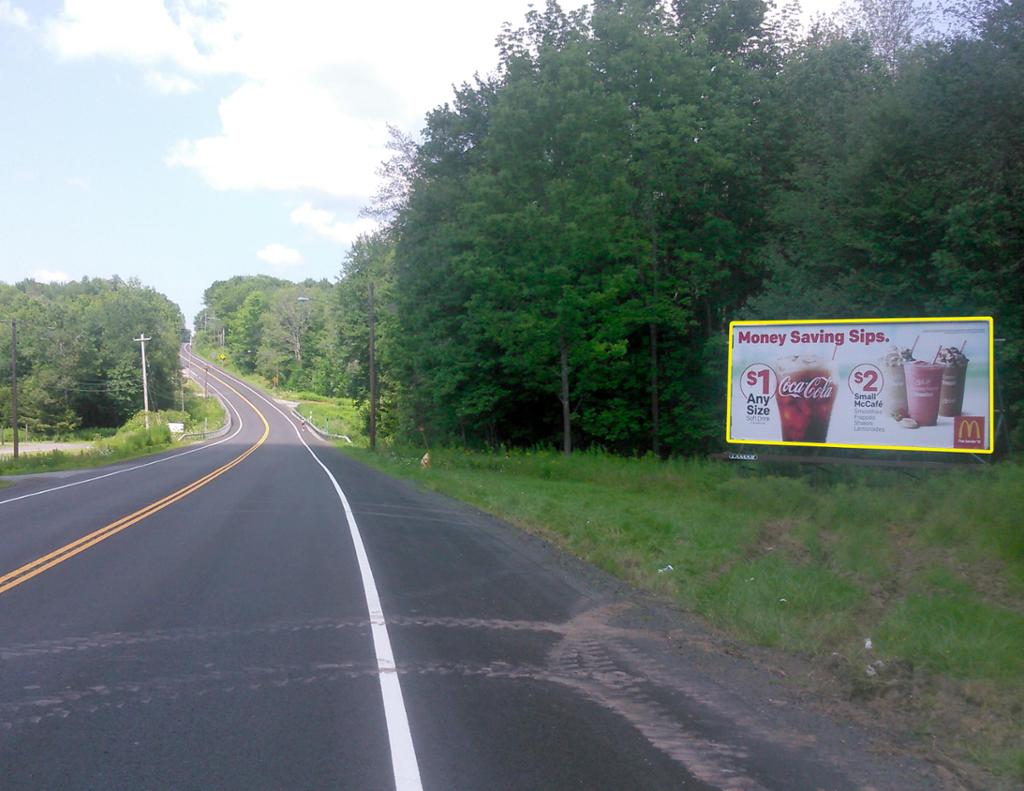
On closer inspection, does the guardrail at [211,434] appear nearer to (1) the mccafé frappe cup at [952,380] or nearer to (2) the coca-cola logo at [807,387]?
(2) the coca-cola logo at [807,387]

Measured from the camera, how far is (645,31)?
119 feet

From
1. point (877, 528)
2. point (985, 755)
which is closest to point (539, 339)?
point (877, 528)

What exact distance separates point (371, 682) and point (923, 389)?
15.8 meters

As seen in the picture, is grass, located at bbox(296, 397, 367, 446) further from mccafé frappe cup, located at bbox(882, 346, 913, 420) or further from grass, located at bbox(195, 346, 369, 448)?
mccafé frappe cup, located at bbox(882, 346, 913, 420)

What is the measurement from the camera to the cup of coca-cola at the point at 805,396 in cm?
2053

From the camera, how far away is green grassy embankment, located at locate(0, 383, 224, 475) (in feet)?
149

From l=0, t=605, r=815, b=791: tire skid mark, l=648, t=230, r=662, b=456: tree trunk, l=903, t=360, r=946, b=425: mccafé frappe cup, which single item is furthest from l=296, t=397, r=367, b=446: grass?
l=0, t=605, r=815, b=791: tire skid mark

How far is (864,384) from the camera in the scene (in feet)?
65.5

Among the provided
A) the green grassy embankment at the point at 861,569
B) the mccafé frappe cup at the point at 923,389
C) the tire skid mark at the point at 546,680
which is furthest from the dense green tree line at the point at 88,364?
the tire skid mark at the point at 546,680

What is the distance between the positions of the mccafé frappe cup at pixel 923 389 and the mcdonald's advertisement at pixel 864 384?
21mm

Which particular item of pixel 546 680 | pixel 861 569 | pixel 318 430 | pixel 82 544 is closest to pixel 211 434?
pixel 318 430

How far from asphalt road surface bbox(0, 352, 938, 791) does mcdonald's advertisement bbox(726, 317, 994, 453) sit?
9611 mm

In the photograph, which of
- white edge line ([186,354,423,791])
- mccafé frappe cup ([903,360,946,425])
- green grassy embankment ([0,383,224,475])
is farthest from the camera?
green grassy embankment ([0,383,224,475])

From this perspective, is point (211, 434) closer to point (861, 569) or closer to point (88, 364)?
point (88, 364)
